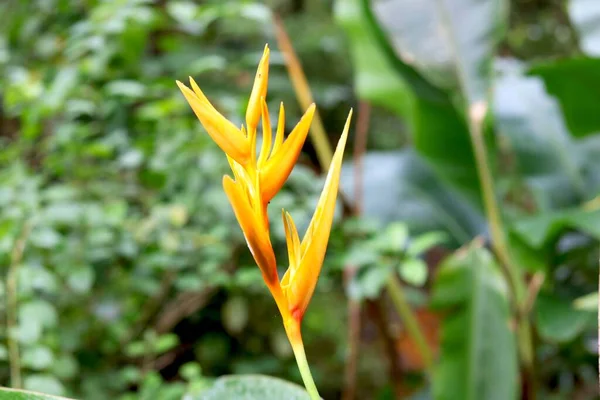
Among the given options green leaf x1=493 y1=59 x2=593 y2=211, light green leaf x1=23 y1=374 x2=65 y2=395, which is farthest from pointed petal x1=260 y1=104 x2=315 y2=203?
green leaf x1=493 y1=59 x2=593 y2=211

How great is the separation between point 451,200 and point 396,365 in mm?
441

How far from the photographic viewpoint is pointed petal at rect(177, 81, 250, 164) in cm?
21

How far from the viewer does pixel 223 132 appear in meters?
0.22

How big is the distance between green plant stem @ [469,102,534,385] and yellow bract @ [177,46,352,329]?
34.3 inches

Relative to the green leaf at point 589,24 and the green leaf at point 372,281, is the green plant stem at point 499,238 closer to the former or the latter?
the green leaf at point 372,281

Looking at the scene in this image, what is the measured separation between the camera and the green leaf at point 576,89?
1.06 metres

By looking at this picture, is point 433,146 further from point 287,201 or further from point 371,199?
point 287,201

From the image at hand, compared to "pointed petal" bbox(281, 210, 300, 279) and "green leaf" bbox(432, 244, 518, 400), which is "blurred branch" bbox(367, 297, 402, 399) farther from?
"pointed petal" bbox(281, 210, 300, 279)

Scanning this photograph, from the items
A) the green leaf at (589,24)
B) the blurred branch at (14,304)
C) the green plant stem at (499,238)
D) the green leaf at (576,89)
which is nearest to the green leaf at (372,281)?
the green plant stem at (499,238)

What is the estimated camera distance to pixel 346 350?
138cm

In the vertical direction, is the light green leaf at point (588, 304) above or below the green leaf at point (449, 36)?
below

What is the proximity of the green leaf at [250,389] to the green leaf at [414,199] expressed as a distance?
924 mm

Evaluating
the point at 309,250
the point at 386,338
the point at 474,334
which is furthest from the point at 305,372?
the point at 386,338

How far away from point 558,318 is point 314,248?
0.87 m
